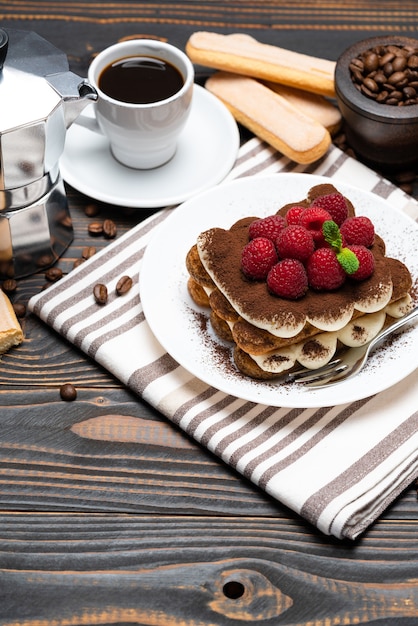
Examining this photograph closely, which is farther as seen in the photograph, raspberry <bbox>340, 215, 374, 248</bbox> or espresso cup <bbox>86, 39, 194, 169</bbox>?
espresso cup <bbox>86, 39, 194, 169</bbox>

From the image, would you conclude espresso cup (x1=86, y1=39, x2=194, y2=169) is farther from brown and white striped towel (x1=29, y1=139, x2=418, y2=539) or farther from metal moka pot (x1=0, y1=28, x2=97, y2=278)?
brown and white striped towel (x1=29, y1=139, x2=418, y2=539)

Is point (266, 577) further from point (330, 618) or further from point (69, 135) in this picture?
point (69, 135)

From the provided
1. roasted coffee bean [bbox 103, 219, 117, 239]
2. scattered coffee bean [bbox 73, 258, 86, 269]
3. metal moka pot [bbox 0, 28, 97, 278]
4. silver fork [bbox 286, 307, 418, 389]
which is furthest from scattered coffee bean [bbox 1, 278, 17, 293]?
silver fork [bbox 286, 307, 418, 389]

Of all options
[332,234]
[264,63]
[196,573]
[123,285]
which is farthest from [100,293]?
[264,63]

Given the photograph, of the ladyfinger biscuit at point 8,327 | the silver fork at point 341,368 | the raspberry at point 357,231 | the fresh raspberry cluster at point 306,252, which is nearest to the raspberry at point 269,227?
the fresh raspberry cluster at point 306,252

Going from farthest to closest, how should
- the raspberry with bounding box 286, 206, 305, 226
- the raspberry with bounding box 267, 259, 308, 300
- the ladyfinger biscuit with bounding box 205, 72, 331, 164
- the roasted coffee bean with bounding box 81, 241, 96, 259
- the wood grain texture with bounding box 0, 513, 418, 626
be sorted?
the ladyfinger biscuit with bounding box 205, 72, 331, 164 < the roasted coffee bean with bounding box 81, 241, 96, 259 < the raspberry with bounding box 286, 206, 305, 226 < the raspberry with bounding box 267, 259, 308, 300 < the wood grain texture with bounding box 0, 513, 418, 626

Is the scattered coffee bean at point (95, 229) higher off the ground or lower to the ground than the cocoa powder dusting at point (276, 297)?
lower

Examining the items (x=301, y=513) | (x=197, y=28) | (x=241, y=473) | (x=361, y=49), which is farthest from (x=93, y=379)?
(x=197, y=28)

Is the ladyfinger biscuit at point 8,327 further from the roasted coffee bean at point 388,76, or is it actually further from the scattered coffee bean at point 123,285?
the roasted coffee bean at point 388,76
